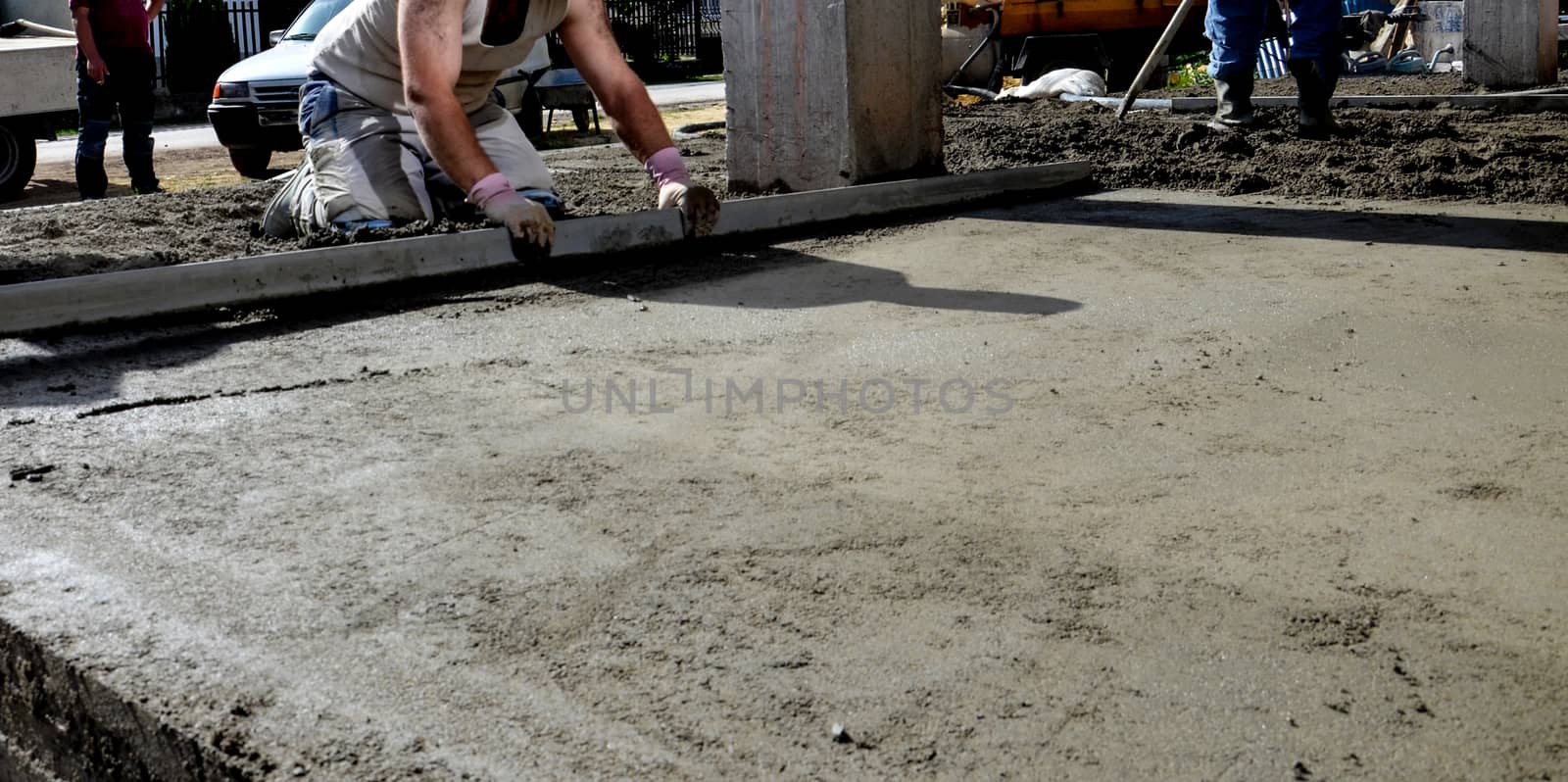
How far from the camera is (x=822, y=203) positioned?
17.1ft

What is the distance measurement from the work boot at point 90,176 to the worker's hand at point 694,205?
17.5 feet

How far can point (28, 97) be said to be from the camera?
32.5ft

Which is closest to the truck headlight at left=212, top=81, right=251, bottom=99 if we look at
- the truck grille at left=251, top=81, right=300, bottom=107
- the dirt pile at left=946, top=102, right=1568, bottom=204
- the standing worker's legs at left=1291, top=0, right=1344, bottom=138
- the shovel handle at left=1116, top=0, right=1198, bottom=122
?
the truck grille at left=251, top=81, right=300, bottom=107

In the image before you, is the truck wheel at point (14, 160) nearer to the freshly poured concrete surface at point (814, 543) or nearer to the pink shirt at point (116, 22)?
the pink shirt at point (116, 22)

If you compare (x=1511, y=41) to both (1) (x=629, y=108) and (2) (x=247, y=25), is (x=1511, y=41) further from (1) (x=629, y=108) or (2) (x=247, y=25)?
(2) (x=247, y=25)

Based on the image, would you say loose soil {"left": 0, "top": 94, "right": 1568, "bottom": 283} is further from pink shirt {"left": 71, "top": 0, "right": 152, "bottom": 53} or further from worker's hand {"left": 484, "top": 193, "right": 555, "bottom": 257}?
pink shirt {"left": 71, "top": 0, "right": 152, "bottom": 53}

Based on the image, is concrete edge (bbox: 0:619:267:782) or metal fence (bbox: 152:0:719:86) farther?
metal fence (bbox: 152:0:719:86)

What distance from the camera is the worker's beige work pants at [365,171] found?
16.1 feet

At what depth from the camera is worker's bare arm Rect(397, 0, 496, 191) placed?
13.7 ft

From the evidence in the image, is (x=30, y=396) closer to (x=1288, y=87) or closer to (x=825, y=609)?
(x=825, y=609)

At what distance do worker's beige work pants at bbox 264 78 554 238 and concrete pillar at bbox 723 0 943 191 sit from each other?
111cm

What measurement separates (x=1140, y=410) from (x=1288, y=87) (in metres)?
8.43

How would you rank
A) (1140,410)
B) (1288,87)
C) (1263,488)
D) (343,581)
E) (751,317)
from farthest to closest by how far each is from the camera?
(1288,87), (751,317), (1140,410), (1263,488), (343,581)

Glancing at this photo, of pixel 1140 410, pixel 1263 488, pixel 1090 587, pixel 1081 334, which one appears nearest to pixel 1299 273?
pixel 1081 334
